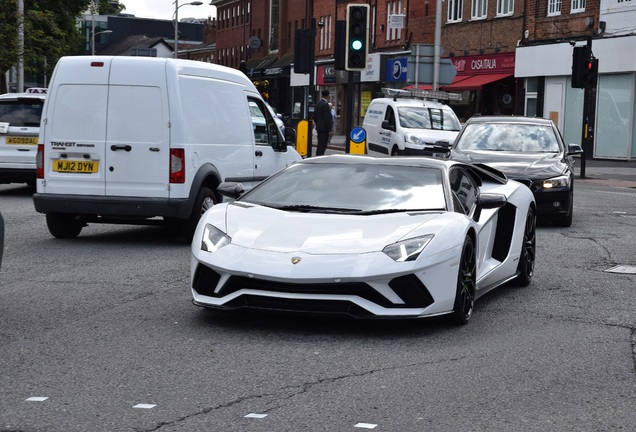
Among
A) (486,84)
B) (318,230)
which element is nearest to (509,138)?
(318,230)

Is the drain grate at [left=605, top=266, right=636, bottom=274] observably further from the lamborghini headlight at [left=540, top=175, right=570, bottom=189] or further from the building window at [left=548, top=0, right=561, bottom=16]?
the building window at [left=548, top=0, right=561, bottom=16]

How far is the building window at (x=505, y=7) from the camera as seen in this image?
4738 cm

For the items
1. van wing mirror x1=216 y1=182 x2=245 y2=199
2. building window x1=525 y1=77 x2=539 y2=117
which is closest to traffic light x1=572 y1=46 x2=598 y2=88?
building window x1=525 y1=77 x2=539 y2=117

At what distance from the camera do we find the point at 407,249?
25.0ft

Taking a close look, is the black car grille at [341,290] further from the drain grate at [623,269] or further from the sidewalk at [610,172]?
the sidewalk at [610,172]

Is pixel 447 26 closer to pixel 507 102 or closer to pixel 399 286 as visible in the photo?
pixel 507 102

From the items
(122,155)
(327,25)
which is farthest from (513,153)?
(327,25)

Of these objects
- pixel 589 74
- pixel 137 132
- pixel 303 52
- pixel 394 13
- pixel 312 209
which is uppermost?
pixel 394 13

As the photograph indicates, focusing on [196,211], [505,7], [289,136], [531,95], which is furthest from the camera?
[505,7]

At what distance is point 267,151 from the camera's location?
14.9 m

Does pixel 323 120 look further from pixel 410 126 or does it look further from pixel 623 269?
pixel 623 269

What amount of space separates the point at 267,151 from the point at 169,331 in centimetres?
747

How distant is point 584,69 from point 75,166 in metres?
20.7

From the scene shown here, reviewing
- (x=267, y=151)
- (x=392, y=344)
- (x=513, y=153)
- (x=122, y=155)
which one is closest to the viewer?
(x=392, y=344)
